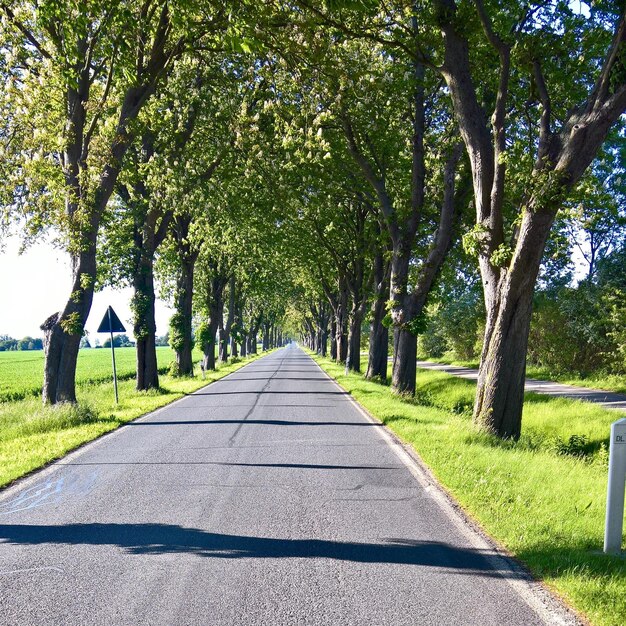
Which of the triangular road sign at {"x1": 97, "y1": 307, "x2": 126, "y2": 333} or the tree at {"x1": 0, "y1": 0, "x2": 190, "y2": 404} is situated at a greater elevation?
the tree at {"x1": 0, "y1": 0, "x2": 190, "y2": 404}

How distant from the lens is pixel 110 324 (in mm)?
14656

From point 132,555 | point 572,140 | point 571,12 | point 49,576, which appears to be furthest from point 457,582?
point 571,12

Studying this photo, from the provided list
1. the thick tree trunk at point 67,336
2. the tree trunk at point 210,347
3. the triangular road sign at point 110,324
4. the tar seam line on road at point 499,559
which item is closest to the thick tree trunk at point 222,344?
the tree trunk at point 210,347

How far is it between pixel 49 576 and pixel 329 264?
30.4 meters

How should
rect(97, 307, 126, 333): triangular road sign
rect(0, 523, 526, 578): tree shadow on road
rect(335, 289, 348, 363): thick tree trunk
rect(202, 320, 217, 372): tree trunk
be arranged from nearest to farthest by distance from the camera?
rect(0, 523, 526, 578): tree shadow on road, rect(97, 307, 126, 333): triangular road sign, rect(202, 320, 217, 372): tree trunk, rect(335, 289, 348, 363): thick tree trunk

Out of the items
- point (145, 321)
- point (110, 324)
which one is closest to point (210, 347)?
point (145, 321)

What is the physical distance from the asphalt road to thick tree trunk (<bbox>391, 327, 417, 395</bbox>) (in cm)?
841

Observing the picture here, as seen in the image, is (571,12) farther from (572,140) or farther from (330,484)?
(330,484)

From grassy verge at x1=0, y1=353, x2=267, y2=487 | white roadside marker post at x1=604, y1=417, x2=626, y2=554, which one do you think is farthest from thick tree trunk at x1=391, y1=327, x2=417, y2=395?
white roadside marker post at x1=604, y1=417, x2=626, y2=554

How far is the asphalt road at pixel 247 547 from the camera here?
11.3 ft

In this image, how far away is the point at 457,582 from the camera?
384cm

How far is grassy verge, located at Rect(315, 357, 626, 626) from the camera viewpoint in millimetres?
3801

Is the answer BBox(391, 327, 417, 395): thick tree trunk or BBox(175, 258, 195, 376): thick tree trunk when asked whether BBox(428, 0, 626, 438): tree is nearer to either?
BBox(391, 327, 417, 395): thick tree trunk

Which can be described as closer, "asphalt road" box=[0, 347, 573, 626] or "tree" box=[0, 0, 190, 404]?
"asphalt road" box=[0, 347, 573, 626]
